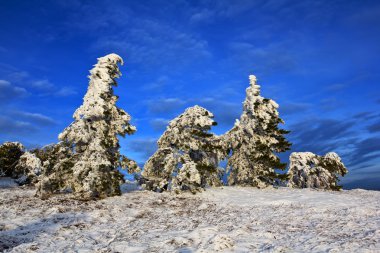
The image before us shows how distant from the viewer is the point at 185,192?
25.1 metres

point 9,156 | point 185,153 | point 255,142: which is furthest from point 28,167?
point 255,142

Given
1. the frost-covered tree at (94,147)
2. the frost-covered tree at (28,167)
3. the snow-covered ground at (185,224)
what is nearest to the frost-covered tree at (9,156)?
the frost-covered tree at (28,167)

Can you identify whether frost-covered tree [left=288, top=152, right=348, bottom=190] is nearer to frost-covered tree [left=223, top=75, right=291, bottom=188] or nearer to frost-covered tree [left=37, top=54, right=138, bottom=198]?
frost-covered tree [left=223, top=75, right=291, bottom=188]

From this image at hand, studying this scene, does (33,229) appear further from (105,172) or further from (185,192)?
(185,192)

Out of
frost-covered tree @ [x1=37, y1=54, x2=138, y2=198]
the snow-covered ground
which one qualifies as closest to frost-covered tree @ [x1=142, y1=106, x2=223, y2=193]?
the snow-covered ground

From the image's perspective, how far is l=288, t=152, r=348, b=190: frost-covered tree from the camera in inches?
1293

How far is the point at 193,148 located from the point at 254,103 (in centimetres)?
818

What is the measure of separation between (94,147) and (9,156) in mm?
16644

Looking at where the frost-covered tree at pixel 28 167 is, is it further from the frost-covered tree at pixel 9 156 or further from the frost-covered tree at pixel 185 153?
the frost-covered tree at pixel 185 153

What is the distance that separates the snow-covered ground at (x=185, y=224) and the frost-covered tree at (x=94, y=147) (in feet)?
3.37

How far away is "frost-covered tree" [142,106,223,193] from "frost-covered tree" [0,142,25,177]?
582 inches

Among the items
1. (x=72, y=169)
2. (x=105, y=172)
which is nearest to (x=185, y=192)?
(x=105, y=172)

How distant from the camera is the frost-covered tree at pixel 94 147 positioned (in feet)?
70.6

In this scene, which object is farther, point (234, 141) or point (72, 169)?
point (234, 141)
